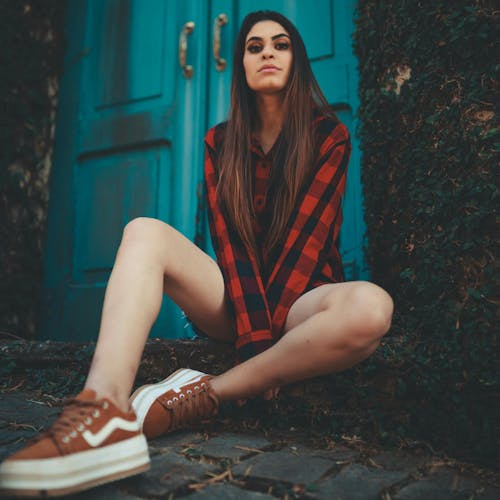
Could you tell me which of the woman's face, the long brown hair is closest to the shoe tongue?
the long brown hair

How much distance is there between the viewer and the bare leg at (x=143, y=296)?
1.26 m

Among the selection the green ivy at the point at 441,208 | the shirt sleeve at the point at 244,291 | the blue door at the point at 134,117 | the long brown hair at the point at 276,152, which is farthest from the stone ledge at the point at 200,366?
the blue door at the point at 134,117

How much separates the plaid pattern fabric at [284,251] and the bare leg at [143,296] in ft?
0.32

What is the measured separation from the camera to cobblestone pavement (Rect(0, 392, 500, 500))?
110 centimetres

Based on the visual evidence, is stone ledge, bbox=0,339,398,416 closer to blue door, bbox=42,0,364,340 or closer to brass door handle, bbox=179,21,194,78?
blue door, bbox=42,0,364,340

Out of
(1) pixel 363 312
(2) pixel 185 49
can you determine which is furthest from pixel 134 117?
(1) pixel 363 312

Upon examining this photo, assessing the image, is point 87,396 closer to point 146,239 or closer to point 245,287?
point 146,239

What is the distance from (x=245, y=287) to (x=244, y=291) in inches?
0.6

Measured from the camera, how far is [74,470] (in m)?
1.00

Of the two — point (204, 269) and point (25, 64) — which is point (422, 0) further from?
point (25, 64)

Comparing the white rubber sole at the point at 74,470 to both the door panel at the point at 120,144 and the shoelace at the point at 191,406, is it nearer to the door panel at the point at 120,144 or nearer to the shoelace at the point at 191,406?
the shoelace at the point at 191,406

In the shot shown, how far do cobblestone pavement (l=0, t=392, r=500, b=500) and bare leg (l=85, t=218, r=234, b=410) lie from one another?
0.21m

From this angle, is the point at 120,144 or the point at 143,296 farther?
the point at 120,144

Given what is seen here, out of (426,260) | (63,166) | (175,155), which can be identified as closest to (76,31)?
(63,166)
